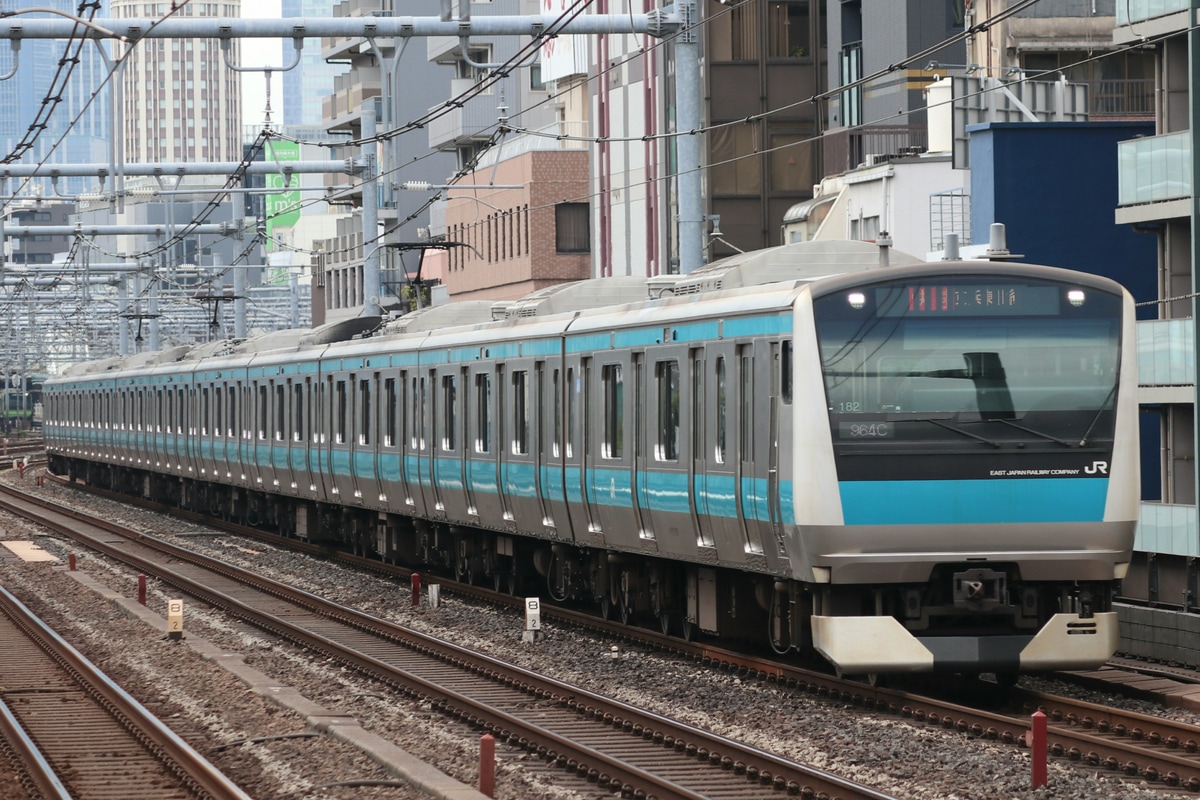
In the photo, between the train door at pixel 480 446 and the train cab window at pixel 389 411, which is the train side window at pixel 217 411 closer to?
the train cab window at pixel 389 411

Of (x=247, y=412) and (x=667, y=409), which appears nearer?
(x=667, y=409)

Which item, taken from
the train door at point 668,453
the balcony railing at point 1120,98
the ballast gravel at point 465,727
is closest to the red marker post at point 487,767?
the ballast gravel at point 465,727

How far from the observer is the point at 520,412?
2095 cm

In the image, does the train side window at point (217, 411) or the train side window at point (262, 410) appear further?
the train side window at point (217, 411)

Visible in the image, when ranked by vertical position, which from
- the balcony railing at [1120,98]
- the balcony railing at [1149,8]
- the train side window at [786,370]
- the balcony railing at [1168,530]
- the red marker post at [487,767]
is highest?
the balcony railing at [1120,98]

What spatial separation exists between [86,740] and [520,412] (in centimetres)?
761

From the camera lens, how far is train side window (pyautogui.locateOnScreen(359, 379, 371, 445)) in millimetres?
27547

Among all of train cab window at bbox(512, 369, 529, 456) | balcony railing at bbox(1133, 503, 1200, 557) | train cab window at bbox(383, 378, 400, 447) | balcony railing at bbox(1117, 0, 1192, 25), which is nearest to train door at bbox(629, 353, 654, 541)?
train cab window at bbox(512, 369, 529, 456)

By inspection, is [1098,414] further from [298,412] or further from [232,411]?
[232,411]

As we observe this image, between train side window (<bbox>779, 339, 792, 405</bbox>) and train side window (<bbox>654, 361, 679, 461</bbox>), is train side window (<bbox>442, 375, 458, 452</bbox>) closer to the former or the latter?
train side window (<bbox>654, 361, 679, 461</bbox>)

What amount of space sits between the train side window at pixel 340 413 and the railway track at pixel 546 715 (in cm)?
446

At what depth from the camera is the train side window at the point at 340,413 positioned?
29.0 metres

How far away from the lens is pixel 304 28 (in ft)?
71.2

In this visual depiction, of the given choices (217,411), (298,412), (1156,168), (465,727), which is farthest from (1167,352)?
(217,411)
